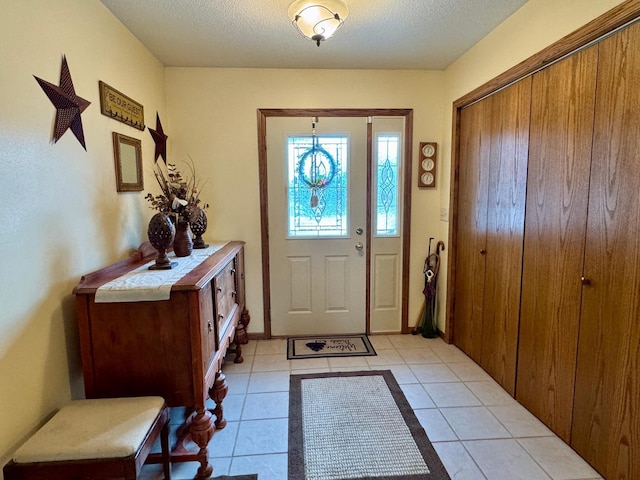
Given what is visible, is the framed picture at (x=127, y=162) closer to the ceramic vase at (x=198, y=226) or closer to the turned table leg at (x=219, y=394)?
the ceramic vase at (x=198, y=226)

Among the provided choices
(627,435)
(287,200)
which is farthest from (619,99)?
(287,200)

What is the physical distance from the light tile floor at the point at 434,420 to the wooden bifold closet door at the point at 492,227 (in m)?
0.26

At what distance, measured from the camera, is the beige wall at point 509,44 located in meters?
1.67

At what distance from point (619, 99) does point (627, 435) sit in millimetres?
1424

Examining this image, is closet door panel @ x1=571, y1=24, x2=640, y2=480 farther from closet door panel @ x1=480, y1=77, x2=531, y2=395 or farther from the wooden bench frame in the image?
the wooden bench frame

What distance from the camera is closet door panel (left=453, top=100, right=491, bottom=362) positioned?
99.0 inches

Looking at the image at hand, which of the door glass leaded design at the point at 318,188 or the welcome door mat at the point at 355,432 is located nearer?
the welcome door mat at the point at 355,432

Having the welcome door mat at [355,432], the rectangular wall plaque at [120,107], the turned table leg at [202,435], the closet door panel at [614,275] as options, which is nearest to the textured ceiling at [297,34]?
the rectangular wall plaque at [120,107]

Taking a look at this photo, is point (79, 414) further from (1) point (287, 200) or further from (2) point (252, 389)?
(1) point (287, 200)

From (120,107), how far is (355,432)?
91.1 inches

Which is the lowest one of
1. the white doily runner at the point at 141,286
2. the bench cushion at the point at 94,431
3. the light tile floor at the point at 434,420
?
the light tile floor at the point at 434,420

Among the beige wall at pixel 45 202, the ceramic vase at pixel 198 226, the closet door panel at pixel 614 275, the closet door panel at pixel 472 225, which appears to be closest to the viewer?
the beige wall at pixel 45 202

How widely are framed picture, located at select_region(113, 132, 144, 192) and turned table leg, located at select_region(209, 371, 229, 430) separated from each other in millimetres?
1261

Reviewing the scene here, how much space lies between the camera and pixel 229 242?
289 cm
